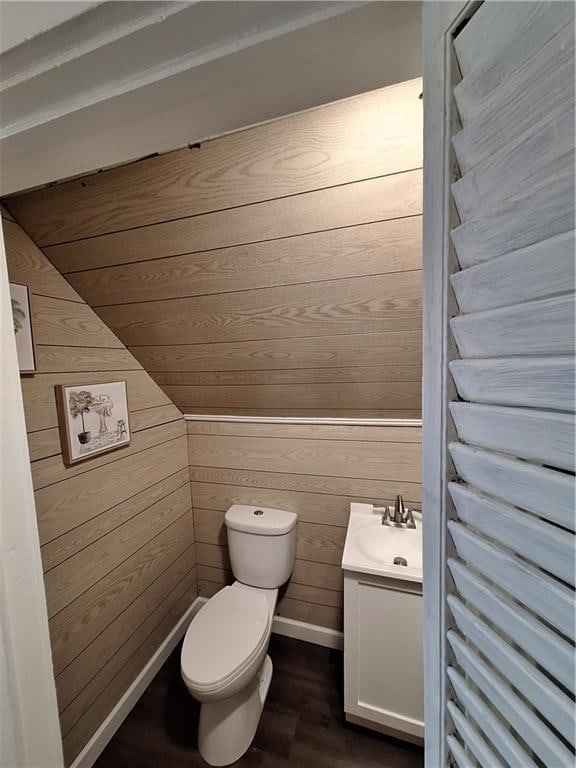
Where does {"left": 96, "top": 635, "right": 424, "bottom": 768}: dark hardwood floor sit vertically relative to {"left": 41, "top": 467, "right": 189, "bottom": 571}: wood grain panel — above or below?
below

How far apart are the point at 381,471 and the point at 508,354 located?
1305mm

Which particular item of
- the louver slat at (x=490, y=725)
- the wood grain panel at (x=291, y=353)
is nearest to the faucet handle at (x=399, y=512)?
the wood grain panel at (x=291, y=353)

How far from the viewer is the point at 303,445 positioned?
1.62 m

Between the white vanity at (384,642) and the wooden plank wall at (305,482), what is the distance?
33cm

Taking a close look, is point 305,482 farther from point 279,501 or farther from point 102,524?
point 102,524

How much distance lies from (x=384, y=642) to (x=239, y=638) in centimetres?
59

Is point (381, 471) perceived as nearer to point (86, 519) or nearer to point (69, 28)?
point (86, 519)

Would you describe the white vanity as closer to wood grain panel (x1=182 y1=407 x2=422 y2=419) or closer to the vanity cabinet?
the vanity cabinet

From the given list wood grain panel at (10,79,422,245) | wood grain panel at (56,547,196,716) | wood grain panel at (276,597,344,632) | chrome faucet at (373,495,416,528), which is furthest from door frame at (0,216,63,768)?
wood grain panel at (276,597,344,632)

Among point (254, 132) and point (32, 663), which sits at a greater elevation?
point (254, 132)

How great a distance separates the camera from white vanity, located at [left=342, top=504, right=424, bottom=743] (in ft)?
3.81

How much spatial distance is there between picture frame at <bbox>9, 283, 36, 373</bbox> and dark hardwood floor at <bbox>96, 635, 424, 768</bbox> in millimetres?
1589

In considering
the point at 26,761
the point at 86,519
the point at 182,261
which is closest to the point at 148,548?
the point at 86,519

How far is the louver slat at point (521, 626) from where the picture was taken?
277 millimetres
